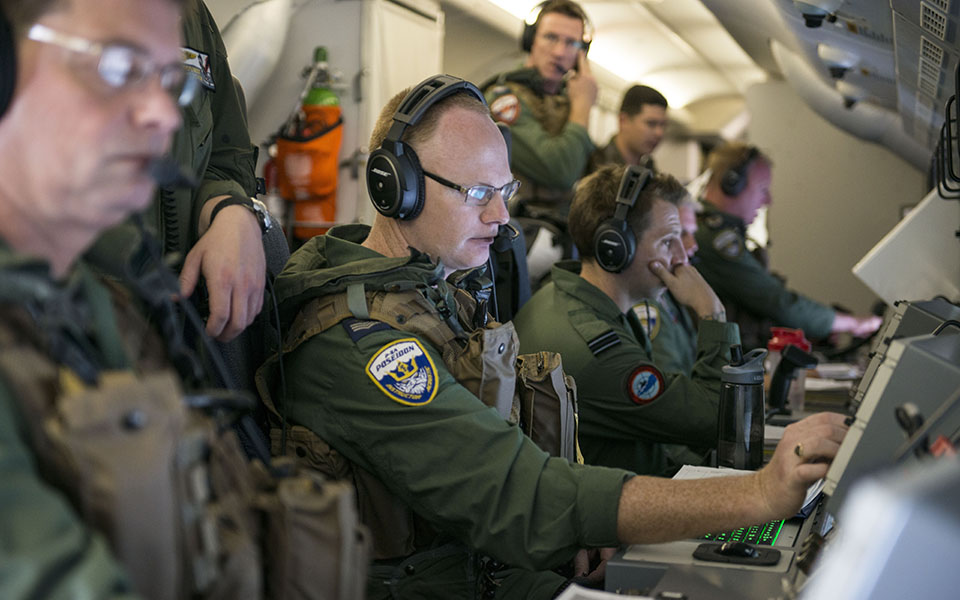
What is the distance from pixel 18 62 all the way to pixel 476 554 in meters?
1.18

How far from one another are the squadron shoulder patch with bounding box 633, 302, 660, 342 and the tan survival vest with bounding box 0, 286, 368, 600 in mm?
2311

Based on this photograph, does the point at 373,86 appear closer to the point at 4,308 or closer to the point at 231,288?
the point at 231,288

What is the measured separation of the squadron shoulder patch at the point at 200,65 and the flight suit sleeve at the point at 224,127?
0.02m

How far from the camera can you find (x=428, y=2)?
4.79 metres

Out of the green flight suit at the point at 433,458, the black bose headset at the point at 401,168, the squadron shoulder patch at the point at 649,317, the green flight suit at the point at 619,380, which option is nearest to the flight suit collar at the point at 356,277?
the green flight suit at the point at 433,458

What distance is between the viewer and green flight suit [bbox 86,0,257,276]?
1673mm

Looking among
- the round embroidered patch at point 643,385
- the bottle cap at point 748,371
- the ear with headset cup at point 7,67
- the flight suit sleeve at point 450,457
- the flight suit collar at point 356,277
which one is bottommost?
the round embroidered patch at point 643,385

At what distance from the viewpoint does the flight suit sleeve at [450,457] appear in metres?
1.49

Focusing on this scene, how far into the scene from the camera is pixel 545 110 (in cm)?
424

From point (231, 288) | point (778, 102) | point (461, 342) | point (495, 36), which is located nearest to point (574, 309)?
point (461, 342)

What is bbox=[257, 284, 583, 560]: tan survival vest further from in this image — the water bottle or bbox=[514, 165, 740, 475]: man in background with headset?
bbox=[514, 165, 740, 475]: man in background with headset

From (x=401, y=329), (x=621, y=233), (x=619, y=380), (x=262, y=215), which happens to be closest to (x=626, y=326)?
(x=621, y=233)

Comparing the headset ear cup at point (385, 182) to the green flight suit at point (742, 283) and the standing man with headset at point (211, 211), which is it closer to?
the standing man with headset at point (211, 211)

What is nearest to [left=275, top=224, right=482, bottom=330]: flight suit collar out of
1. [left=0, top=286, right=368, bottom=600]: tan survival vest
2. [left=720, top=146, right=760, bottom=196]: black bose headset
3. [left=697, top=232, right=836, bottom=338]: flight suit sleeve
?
[left=0, top=286, right=368, bottom=600]: tan survival vest
